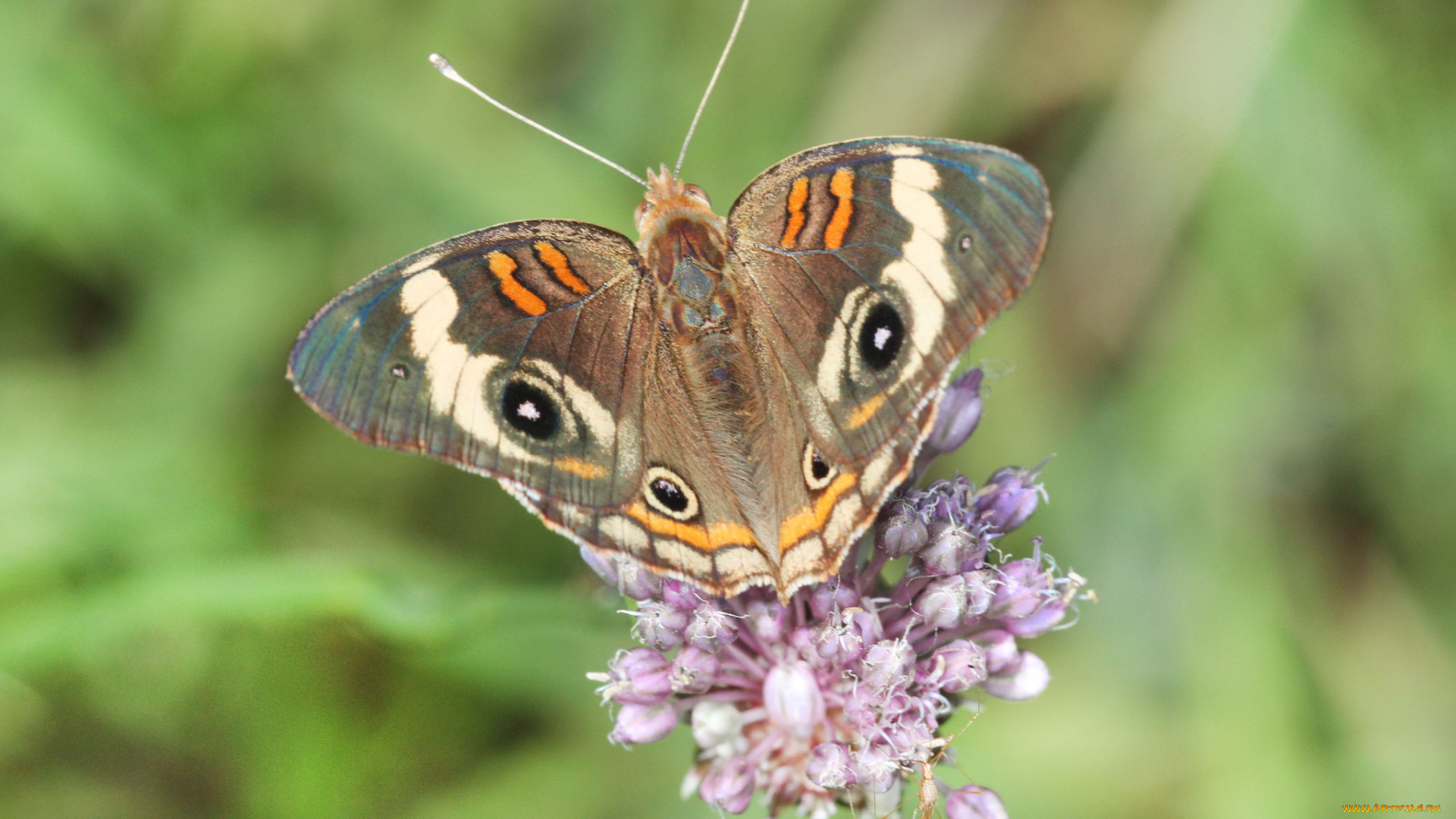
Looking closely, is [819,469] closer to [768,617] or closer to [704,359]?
[704,359]

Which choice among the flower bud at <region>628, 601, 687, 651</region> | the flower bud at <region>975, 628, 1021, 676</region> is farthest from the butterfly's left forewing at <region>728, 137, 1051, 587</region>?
the flower bud at <region>975, 628, 1021, 676</region>

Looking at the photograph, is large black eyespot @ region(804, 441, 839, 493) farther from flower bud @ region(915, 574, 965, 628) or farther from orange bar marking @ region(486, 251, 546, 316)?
orange bar marking @ region(486, 251, 546, 316)

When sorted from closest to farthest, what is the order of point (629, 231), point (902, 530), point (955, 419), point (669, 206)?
point (669, 206), point (902, 530), point (955, 419), point (629, 231)

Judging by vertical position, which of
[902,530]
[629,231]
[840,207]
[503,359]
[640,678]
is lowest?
[640,678]

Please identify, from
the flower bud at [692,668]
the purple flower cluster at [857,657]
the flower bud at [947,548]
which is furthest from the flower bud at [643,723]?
the flower bud at [947,548]

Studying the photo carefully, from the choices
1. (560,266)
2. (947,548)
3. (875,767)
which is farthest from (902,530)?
(560,266)

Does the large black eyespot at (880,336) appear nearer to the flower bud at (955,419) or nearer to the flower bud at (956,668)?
the flower bud at (955,419)
